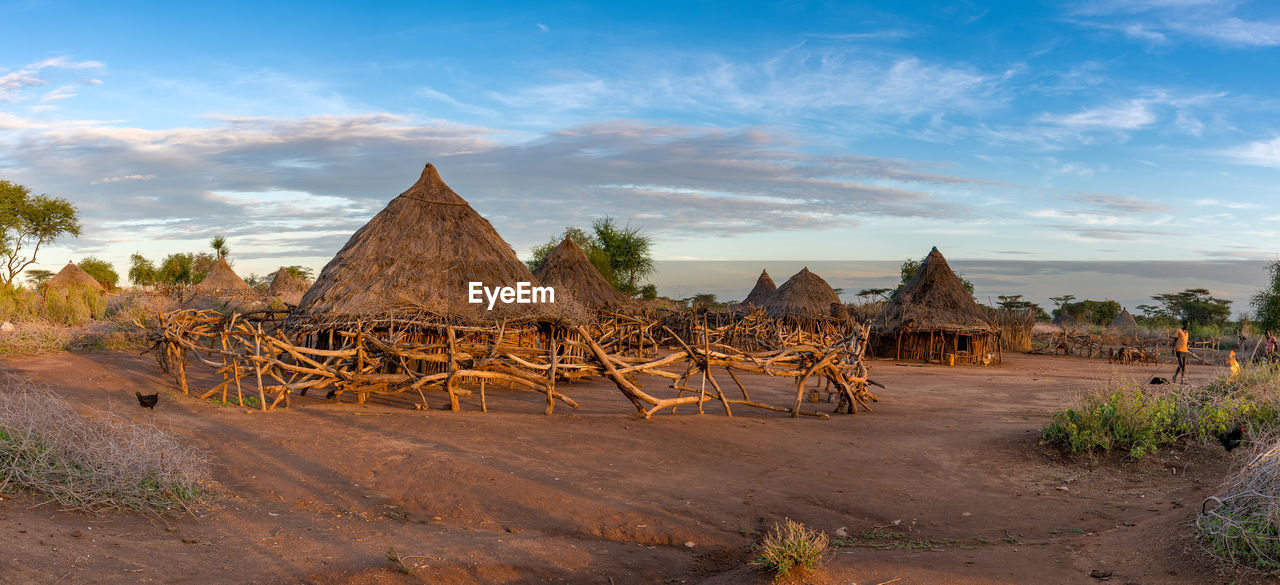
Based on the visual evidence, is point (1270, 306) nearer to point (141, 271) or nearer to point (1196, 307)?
point (1196, 307)

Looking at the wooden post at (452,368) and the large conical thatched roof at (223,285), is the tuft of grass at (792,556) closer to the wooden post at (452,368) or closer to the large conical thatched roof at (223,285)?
the wooden post at (452,368)

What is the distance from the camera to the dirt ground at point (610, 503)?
4832 millimetres

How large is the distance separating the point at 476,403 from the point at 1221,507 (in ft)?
31.5

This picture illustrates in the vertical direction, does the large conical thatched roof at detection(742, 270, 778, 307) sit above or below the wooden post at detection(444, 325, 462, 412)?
above

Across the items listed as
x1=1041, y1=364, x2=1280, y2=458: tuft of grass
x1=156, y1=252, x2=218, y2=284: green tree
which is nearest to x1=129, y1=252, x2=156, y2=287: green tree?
x1=156, y1=252, x2=218, y2=284: green tree

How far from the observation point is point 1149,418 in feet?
27.6

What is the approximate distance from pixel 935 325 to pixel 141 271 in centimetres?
4841

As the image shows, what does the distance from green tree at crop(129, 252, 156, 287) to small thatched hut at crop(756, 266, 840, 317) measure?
4082 cm

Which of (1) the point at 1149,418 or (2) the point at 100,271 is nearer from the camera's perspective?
(1) the point at 1149,418

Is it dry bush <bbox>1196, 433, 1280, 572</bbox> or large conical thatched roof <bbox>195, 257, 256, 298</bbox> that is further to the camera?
large conical thatched roof <bbox>195, 257, 256, 298</bbox>

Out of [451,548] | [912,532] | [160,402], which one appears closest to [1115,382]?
[912,532]

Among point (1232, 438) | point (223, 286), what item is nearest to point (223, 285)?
point (223, 286)

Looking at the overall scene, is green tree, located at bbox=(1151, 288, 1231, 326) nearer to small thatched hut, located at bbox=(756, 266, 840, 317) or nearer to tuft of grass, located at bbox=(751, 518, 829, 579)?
small thatched hut, located at bbox=(756, 266, 840, 317)

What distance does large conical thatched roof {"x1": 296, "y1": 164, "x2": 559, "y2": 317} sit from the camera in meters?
13.5
